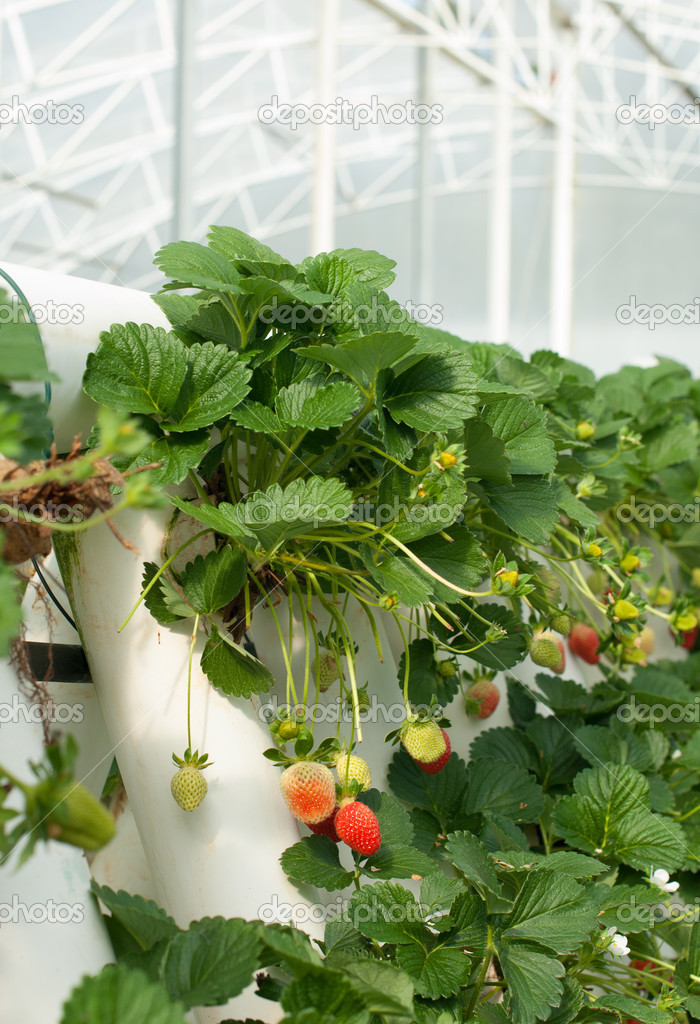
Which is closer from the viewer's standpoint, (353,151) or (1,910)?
(1,910)

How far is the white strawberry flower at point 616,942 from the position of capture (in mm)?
644

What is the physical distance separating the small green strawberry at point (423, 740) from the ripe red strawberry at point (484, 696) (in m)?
0.23

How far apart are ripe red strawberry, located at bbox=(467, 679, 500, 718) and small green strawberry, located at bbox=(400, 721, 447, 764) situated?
225mm

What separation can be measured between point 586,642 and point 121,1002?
83cm

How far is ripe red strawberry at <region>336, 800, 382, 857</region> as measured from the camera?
571 mm

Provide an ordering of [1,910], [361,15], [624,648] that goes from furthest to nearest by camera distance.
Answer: [361,15] < [624,648] < [1,910]

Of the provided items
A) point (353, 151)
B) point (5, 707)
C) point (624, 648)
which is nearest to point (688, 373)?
point (624, 648)

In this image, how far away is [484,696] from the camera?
2.84ft

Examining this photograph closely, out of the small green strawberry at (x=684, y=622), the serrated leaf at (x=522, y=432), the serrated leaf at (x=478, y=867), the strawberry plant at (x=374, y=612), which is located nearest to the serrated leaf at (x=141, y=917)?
the strawberry plant at (x=374, y=612)

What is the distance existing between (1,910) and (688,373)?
1.34 metres

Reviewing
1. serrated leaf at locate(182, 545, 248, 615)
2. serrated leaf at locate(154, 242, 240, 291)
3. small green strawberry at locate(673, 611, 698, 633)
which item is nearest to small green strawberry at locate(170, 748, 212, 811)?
serrated leaf at locate(182, 545, 248, 615)

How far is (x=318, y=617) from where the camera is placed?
0.75 meters

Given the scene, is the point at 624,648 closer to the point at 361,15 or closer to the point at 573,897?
the point at 573,897

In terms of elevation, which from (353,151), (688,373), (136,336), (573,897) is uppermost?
(353,151)
